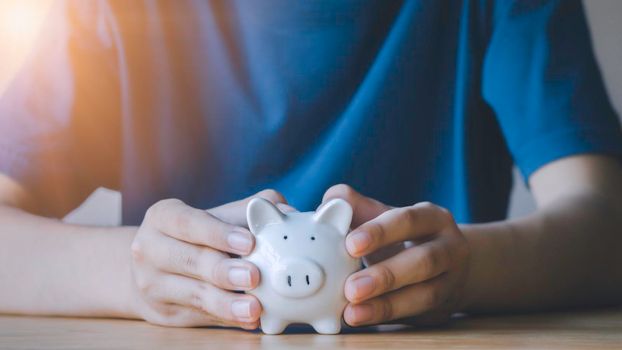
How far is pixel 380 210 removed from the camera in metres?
0.58

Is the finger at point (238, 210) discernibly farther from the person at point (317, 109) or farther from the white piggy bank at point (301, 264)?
the person at point (317, 109)

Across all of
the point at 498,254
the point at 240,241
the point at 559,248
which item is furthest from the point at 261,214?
the point at 559,248

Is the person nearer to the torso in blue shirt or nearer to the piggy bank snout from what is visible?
the torso in blue shirt

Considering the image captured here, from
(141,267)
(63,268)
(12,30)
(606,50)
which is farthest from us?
(606,50)

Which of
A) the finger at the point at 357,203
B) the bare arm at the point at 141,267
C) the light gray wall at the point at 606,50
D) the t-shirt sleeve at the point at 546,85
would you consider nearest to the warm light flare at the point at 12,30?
the bare arm at the point at 141,267

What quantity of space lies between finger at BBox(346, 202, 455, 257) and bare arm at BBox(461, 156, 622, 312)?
115mm

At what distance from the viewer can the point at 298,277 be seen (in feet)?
1.62

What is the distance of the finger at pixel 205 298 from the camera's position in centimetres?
51

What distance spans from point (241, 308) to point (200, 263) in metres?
0.06

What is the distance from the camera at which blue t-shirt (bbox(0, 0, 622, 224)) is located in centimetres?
105

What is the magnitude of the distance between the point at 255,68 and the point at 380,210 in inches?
22.3

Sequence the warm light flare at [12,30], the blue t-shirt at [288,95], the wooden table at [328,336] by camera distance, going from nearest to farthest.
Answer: the wooden table at [328,336], the blue t-shirt at [288,95], the warm light flare at [12,30]

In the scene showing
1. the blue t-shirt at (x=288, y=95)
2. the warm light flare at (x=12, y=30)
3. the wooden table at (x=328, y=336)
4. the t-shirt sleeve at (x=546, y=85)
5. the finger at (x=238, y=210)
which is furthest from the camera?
the warm light flare at (x=12, y=30)

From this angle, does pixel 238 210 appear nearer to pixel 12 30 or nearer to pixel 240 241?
pixel 240 241
